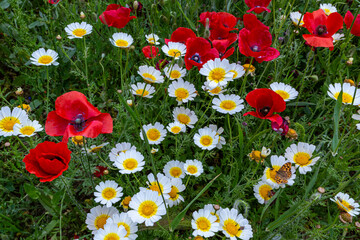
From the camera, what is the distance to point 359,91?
6.03 ft

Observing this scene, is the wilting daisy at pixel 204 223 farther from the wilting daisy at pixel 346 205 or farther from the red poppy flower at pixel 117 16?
the red poppy flower at pixel 117 16

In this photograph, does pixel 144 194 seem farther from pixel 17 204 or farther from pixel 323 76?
pixel 323 76

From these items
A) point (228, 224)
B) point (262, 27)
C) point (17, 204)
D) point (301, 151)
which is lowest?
Result: point (17, 204)

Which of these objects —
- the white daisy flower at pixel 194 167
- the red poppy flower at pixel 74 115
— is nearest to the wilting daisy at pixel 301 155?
the white daisy flower at pixel 194 167

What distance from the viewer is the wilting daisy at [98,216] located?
146 centimetres

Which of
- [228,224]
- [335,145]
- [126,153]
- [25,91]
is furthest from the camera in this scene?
[25,91]

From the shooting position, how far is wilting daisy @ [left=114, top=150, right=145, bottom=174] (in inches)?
59.7

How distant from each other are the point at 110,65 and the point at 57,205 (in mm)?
1112

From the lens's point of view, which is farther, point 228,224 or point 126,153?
point 126,153

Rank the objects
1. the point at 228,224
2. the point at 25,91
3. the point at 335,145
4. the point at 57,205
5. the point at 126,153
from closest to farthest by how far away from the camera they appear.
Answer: the point at 335,145
the point at 228,224
the point at 126,153
the point at 57,205
the point at 25,91

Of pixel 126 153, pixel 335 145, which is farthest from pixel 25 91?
pixel 335 145

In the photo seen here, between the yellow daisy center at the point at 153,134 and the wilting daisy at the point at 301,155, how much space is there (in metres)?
0.66

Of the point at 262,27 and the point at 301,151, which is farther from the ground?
the point at 262,27

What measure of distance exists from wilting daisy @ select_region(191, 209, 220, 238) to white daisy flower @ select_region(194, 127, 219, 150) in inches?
15.1
